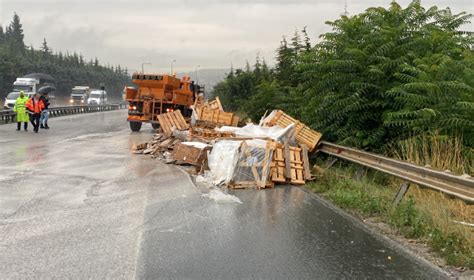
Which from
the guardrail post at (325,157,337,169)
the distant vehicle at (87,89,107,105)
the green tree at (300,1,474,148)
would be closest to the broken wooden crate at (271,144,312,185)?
the guardrail post at (325,157,337,169)

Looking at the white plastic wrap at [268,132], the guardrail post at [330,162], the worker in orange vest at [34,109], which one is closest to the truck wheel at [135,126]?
the worker in orange vest at [34,109]

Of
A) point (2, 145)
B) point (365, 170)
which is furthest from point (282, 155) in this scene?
point (2, 145)

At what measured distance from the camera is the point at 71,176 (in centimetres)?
1094

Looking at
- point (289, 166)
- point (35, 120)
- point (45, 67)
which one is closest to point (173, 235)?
point (289, 166)

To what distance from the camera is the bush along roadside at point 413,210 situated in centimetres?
567

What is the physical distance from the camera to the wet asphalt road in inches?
197

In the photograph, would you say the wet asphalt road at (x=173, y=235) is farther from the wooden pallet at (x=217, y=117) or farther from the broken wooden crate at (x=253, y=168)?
the wooden pallet at (x=217, y=117)

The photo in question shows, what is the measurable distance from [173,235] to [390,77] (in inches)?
301

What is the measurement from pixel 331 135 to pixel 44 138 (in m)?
12.6

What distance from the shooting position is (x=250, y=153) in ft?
34.5

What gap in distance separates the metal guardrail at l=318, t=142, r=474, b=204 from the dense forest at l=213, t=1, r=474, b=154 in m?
1.15

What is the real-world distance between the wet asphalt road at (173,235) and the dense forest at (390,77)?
9.36 feet

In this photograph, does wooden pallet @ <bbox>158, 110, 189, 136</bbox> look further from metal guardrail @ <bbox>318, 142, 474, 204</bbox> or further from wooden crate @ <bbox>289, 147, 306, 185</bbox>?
metal guardrail @ <bbox>318, 142, 474, 204</bbox>

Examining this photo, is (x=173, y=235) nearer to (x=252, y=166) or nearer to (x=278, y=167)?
(x=252, y=166)
